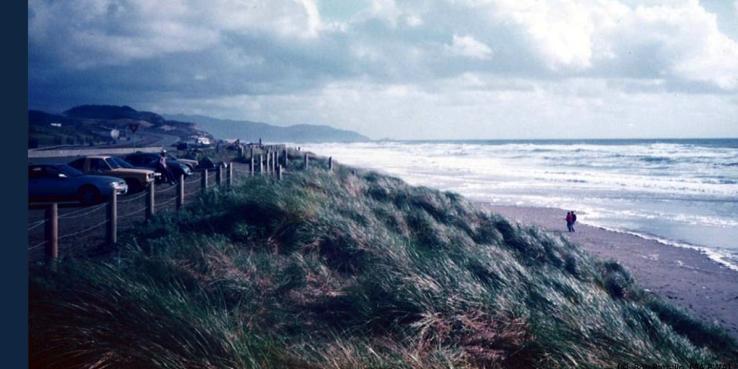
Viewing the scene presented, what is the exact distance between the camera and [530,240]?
39.3 ft

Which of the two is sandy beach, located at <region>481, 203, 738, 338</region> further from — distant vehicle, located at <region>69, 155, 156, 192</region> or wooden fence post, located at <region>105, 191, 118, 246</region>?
distant vehicle, located at <region>69, 155, 156, 192</region>

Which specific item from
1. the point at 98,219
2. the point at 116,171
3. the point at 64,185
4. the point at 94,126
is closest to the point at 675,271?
the point at 98,219

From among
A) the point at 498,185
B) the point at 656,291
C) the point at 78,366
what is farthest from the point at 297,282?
the point at 498,185

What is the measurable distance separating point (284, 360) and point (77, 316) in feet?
5.49

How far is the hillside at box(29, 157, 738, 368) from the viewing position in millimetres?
4133

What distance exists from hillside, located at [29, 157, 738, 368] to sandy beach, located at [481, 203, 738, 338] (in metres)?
1.68

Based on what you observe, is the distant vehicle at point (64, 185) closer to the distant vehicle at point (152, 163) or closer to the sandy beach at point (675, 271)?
the distant vehicle at point (152, 163)

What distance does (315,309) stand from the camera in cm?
570

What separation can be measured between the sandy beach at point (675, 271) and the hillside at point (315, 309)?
1.68 metres

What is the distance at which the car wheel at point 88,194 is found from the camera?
14782 millimetres

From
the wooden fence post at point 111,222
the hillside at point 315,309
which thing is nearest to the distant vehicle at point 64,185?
the hillside at point 315,309

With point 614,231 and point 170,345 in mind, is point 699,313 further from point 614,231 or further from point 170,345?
point 170,345

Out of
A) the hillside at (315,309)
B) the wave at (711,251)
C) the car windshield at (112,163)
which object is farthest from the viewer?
the car windshield at (112,163)

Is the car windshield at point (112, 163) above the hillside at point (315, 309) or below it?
above
